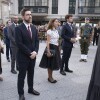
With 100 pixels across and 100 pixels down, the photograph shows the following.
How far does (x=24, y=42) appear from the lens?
5.12 meters

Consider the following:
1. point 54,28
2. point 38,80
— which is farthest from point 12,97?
point 54,28

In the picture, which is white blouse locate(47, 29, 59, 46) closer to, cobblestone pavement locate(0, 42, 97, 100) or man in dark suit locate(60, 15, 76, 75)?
man in dark suit locate(60, 15, 76, 75)

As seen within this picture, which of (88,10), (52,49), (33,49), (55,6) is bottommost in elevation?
(52,49)

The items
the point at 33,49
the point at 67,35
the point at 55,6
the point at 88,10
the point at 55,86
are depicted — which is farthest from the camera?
the point at 55,6

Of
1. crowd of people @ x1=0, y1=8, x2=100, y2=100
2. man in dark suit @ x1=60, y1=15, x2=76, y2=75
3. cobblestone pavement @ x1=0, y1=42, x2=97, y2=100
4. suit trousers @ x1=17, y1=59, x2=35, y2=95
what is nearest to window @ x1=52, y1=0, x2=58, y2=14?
crowd of people @ x1=0, y1=8, x2=100, y2=100

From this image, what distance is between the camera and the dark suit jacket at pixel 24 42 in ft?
16.5

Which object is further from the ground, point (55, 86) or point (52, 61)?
point (52, 61)

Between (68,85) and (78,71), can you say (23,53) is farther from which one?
(78,71)

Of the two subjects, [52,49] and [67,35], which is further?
[67,35]

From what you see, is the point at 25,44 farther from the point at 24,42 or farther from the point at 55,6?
the point at 55,6

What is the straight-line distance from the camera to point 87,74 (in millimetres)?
7898

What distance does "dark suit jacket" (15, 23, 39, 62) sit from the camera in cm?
503

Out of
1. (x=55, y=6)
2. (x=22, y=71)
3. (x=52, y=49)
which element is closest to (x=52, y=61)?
(x=52, y=49)

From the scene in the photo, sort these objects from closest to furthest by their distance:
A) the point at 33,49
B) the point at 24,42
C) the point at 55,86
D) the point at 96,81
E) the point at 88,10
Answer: the point at 96,81
the point at 24,42
the point at 33,49
the point at 55,86
the point at 88,10
